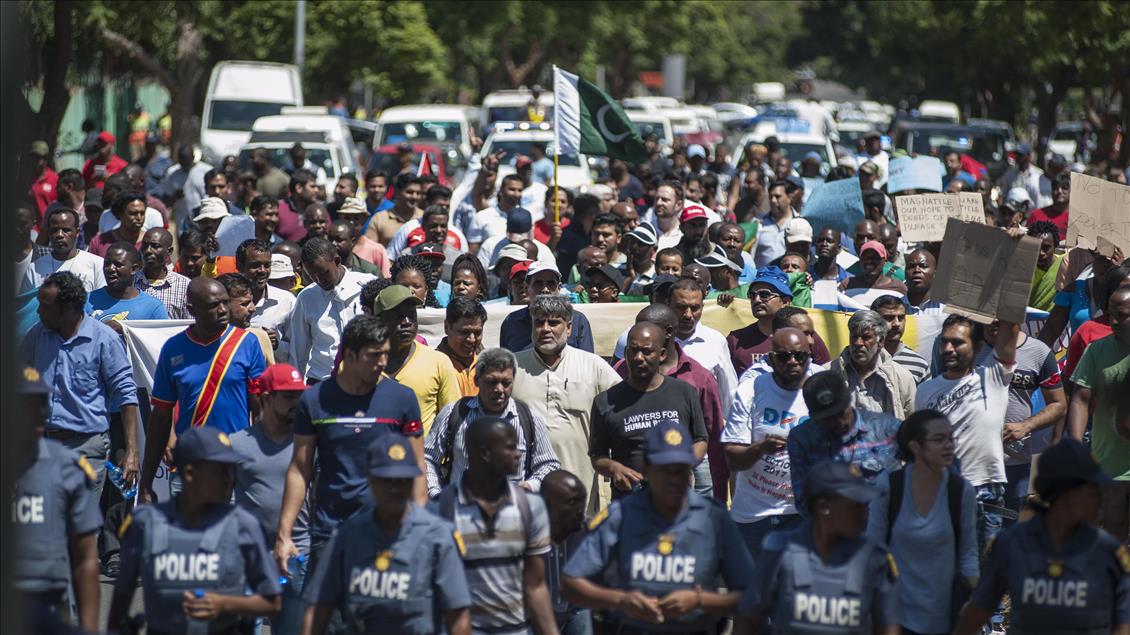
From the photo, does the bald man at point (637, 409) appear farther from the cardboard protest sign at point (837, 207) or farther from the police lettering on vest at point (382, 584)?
the cardboard protest sign at point (837, 207)

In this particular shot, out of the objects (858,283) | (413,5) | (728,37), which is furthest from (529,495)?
(728,37)

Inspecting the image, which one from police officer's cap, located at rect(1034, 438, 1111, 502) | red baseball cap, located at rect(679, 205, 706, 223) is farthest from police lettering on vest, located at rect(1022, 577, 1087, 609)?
red baseball cap, located at rect(679, 205, 706, 223)

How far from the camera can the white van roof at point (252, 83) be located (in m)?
31.8

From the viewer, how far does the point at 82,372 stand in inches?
332

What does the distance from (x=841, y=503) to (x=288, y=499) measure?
A: 2.31 m

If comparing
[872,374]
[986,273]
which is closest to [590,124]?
[986,273]

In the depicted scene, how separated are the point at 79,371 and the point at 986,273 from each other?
177 inches

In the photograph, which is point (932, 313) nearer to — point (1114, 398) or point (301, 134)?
point (1114, 398)

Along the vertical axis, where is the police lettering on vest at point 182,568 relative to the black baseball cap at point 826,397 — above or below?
below

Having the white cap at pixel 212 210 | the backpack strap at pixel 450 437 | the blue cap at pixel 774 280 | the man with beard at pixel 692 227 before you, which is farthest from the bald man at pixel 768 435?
the white cap at pixel 212 210

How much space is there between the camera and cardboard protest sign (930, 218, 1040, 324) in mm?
8188

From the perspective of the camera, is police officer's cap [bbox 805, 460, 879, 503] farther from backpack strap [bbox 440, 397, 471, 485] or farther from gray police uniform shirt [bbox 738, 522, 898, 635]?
backpack strap [bbox 440, 397, 471, 485]

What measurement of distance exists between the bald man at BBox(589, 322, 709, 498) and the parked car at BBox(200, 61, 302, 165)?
23.0m

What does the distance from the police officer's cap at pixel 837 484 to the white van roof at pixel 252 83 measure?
2681 centimetres
